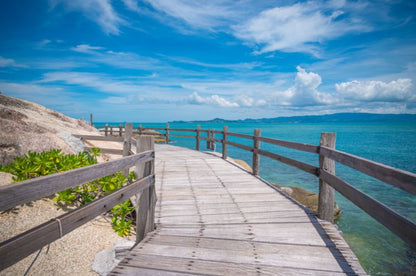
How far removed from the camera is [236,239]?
10.0ft

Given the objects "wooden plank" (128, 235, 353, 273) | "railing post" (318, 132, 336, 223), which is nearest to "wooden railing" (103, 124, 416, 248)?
"railing post" (318, 132, 336, 223)

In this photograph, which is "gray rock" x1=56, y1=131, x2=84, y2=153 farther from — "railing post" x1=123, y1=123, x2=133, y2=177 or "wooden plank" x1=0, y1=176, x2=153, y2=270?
"wooden plank" x1=0, y1=176, x2=153, y2=270

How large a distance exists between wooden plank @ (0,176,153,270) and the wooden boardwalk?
2.47 ft

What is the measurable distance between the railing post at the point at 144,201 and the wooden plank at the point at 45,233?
31.8 inches

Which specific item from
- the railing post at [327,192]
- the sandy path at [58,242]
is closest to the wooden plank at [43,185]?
the sandy path at [58,242]

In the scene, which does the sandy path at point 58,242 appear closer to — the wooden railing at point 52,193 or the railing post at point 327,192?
the wooden railing at point 52,193

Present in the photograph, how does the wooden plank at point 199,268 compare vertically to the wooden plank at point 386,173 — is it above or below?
below

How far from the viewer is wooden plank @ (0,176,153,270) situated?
1216mm

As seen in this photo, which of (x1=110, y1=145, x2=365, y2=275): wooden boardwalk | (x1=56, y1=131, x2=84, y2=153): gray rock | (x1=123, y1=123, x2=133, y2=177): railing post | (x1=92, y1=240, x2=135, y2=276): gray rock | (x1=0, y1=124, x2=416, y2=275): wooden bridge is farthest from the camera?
(x1=56, y1=131, x2=84, y2=153): gray rock

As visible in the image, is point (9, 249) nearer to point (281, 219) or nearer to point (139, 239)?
point (139, 239)

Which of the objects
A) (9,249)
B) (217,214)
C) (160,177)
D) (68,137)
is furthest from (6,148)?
(9,249)

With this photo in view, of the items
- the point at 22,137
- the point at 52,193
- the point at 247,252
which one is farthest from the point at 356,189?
the point at 22,137

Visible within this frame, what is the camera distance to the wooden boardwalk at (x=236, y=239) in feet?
7.77

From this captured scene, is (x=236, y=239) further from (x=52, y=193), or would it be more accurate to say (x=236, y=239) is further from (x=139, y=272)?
(x=52, y=193)
